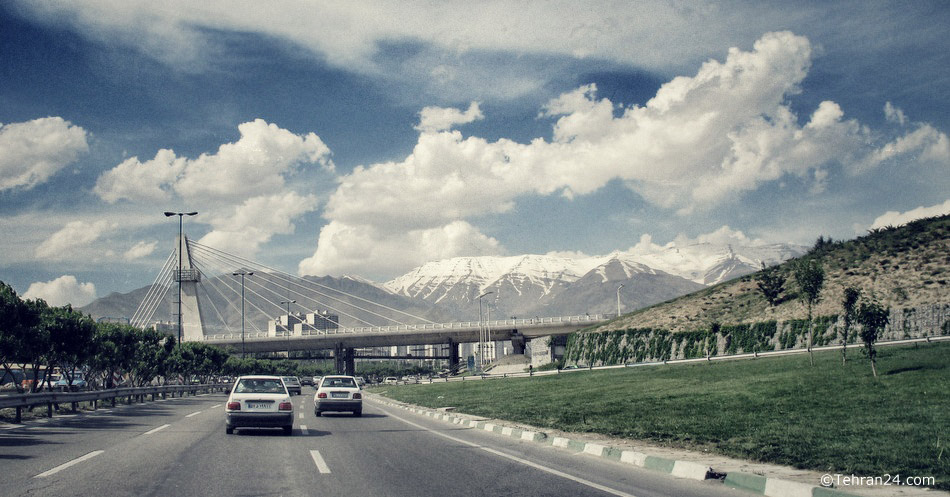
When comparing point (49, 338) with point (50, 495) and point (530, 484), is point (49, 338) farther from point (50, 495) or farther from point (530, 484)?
point (530, 484)

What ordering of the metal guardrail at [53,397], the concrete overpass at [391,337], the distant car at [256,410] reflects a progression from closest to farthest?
the distant car at [256,410] → the metal guardrail at [53,397] → the concrete overpass at [391,337]

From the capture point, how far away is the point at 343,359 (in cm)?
13862

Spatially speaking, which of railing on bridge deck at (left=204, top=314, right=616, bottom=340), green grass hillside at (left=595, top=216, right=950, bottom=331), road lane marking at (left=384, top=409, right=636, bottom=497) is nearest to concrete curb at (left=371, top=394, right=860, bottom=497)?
road lane marking at (left=384, top=409, right=636, bottom=497)

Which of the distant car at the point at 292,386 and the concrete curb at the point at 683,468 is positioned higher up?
the concrete curb at the point at 683,468

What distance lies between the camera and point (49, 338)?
108 feet

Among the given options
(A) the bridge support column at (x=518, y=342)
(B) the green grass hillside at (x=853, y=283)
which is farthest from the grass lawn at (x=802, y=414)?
(A) the bridge support column at (x=518, y=342)

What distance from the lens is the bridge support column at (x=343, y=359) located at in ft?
433

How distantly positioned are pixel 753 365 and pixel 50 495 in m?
34.1

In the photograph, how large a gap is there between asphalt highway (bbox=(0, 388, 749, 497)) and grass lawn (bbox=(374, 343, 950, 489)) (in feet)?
6.89

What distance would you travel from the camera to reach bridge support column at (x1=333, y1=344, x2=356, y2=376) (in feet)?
433

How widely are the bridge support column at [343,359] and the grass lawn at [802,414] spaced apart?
106 meters

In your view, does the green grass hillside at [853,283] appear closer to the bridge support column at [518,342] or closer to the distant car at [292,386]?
the distant car at [292,386]

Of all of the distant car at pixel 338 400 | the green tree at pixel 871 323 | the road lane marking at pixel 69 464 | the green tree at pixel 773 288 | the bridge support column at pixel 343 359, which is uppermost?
the green tree at pixel 773 288

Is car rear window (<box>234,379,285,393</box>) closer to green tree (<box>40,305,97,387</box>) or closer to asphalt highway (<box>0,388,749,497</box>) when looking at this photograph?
asphalt highway (<box>0,388,749,497</box>)
